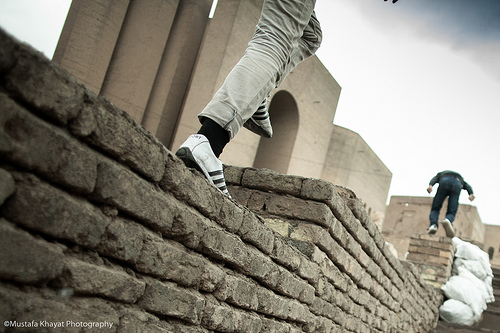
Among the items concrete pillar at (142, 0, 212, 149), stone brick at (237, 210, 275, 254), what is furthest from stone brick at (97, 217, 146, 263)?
concrete pillar at (142, 0, 212, 149)

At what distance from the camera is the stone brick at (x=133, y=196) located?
3.13ft

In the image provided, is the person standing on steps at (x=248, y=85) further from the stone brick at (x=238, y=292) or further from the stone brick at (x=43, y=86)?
the stone brick at (x=43, y=86)

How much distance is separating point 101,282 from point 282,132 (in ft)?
27.9

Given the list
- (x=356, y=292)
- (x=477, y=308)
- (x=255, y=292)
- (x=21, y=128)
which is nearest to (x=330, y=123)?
(x=477, y=308)

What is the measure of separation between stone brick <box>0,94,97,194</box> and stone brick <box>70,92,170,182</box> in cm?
4

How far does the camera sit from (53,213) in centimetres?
84

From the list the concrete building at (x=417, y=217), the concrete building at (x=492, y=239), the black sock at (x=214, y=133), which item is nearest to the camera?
the black sock at (x=214, y=133)

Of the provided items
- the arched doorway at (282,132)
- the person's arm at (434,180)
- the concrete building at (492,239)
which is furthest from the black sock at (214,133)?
the concrete building at (492,239)

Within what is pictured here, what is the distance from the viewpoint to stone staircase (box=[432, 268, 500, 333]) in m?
5.71

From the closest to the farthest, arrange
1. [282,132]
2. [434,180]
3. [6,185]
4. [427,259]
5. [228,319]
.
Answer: [6,185]
[228,319]
[427,259]
[434,180]
[282,132]

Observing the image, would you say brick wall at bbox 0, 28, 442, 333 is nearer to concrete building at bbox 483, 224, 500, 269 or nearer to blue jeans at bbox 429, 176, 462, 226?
blue jeans at bbox 429, 176, 462, 226

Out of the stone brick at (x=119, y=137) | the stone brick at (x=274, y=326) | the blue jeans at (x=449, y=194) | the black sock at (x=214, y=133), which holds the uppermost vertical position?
the blue jeans at (x=449, y=194)

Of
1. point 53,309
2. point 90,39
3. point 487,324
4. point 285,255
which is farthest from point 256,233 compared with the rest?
point 487,324

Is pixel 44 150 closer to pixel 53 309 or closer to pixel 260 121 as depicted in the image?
pixel 53 309
